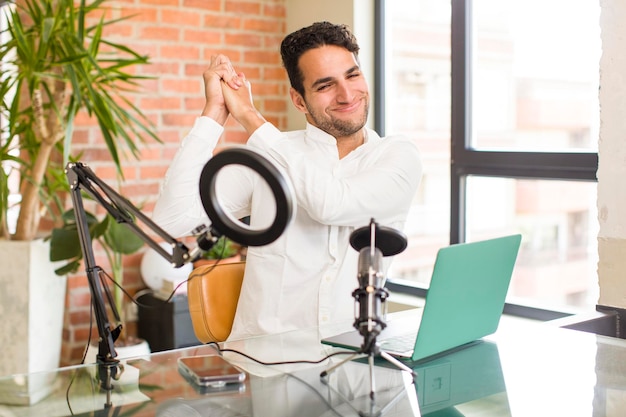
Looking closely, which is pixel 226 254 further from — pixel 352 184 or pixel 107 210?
pixel 107 210

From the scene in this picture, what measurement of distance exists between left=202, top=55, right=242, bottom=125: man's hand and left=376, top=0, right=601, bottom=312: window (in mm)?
1152

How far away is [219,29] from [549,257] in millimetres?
2818

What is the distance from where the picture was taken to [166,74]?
12.5ft

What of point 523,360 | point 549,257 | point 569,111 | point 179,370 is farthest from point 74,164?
point 549,257

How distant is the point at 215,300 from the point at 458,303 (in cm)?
74

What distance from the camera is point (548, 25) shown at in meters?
3.28

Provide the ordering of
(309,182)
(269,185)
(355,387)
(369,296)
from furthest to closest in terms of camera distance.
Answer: (309,182), (355,387), (369,296), (269,185)

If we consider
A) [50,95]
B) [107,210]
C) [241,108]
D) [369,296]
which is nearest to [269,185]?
[369,296]

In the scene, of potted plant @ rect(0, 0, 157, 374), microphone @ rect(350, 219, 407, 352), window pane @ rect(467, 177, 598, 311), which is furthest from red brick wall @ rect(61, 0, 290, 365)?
microphone @ rect(350, 219, 407, 352)

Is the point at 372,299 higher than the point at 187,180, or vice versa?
the point at 187,180

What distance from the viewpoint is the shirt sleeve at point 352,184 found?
6.15 ft

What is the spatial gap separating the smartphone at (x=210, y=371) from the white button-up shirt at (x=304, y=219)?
528 millimetres

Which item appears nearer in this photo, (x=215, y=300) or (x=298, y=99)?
(x=215, y=300)

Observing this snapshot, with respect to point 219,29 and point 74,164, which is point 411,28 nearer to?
point 219,29
